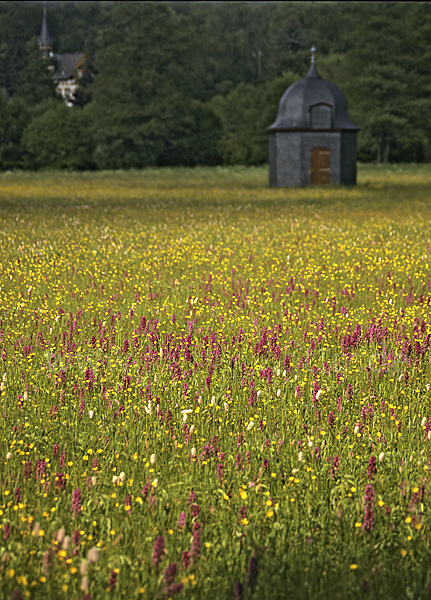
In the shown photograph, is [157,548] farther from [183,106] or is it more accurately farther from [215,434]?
[183,106]

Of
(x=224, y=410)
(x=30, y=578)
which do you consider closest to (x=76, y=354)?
(x=224, y=410)

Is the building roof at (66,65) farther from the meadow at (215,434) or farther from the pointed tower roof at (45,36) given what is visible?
the meadow at (215,434)

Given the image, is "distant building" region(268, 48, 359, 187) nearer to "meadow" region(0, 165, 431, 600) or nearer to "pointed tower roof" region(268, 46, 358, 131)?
"pointed tower roof" region(268, 46, 358, 131)

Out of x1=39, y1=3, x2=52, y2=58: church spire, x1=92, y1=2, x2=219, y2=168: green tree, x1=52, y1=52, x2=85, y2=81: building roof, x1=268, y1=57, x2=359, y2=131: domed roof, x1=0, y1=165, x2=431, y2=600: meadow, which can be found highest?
x1=39, y1=3, x2=52, y2=58: church spire

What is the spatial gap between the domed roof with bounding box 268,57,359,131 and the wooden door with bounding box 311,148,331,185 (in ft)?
5.21

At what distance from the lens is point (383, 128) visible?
272ft

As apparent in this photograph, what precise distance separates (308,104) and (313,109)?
0.48 metres

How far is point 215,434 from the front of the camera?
5.44 metres

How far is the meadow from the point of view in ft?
12.0

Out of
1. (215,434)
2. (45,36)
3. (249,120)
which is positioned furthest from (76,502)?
(45,36)

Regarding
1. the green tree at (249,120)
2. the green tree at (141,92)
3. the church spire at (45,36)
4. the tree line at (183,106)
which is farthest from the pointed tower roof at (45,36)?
the green tree at (249,120)

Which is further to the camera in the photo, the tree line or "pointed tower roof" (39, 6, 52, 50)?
"pointed tower roof" (39, 6, 52, 50)

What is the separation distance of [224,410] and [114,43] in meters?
91.6

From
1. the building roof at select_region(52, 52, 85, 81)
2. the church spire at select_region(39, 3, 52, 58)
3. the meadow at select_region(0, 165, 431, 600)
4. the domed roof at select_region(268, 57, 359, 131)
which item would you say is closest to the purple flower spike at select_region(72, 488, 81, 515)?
the meadow at select_region(0, 165, 431, 600)
